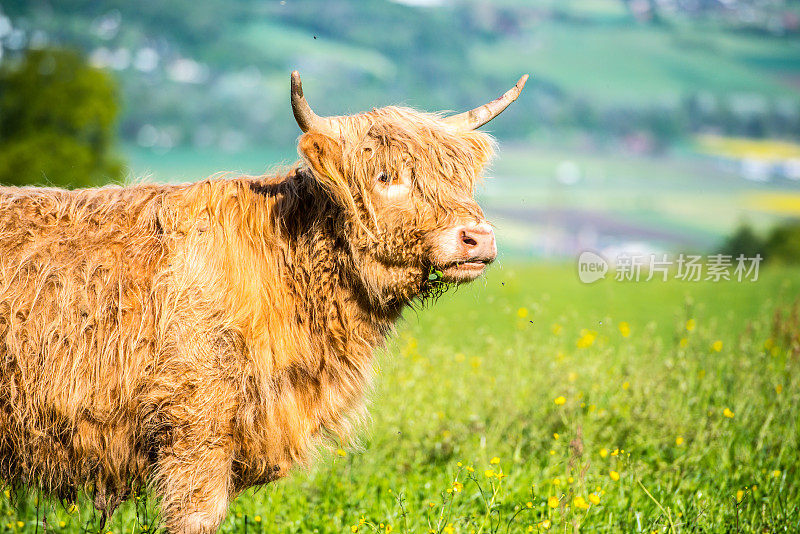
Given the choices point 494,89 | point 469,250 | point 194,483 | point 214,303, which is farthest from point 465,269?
point 494,89

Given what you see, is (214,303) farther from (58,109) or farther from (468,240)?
(58,109)

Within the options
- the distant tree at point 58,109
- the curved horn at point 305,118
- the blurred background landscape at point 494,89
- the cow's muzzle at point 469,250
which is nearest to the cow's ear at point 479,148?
the cow's muzzle at point 469,250

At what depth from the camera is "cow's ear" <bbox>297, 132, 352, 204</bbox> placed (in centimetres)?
327

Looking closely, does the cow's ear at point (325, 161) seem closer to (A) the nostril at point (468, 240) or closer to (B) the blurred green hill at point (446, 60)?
(A) the nostril at point (468, 240)

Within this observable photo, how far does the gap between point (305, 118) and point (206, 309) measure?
1.03 metres

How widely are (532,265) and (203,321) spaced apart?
30.2 m

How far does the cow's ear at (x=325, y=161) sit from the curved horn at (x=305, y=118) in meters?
0.06

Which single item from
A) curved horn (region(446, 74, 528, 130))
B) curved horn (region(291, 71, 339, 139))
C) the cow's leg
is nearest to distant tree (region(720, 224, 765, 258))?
curved horn (region(446, 74, 528, 130))

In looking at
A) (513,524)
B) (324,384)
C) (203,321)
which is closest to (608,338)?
(513,524)

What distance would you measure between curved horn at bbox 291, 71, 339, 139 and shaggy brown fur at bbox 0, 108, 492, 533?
8 cm

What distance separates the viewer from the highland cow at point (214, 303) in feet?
10.5

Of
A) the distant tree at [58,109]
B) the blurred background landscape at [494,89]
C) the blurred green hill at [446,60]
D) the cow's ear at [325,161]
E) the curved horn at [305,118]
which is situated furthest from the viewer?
the blurred green hill at [446,60]

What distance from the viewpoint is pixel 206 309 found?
10.6ft

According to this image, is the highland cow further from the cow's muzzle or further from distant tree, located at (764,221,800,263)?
distant tree, located at (764,221,800,263)
